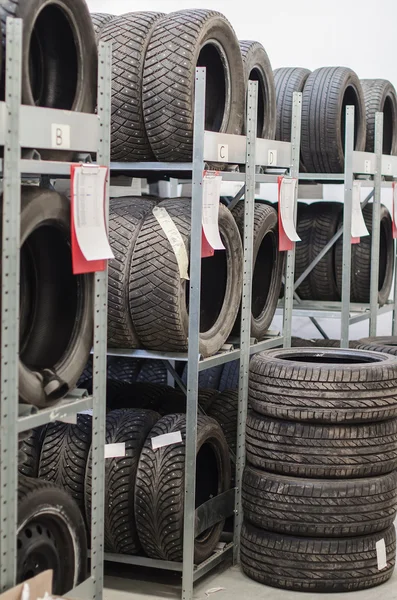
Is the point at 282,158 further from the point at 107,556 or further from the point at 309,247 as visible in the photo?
the point at 107,556

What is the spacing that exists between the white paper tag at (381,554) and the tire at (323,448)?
0.36m

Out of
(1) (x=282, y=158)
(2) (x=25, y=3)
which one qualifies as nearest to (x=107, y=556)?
(1) (x=282, y=158)

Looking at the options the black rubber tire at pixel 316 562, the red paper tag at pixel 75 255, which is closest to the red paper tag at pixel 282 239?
the black rubber tire at pixel 316 562

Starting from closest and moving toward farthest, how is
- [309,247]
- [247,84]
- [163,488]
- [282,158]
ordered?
[163,488]
[247,84]
[282,158]
[309,247]

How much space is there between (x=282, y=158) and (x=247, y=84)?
554 mm

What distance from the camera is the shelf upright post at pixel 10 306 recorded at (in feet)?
10.6

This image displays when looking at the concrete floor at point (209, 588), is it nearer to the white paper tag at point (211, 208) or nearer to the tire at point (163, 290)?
the tire at point (163, 290)

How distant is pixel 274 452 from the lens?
510 cm

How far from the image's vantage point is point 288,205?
593 cm

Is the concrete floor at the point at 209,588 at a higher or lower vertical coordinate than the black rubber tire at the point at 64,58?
lower

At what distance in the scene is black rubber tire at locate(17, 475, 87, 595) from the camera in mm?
3521

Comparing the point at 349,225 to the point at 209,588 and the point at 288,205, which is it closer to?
the point at 288,205

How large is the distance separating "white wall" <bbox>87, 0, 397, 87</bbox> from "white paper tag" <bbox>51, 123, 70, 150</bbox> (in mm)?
6263

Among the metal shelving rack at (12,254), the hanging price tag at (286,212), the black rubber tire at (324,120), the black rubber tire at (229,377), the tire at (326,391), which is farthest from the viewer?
the black rubber tire at (324,120)
